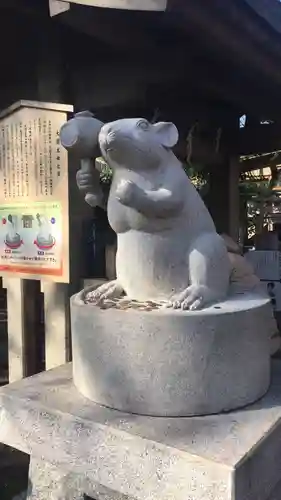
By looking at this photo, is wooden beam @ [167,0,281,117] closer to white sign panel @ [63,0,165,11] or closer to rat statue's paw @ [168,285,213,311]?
white sign panel @ [63,0,165,11]

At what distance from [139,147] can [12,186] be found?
3.89 ft

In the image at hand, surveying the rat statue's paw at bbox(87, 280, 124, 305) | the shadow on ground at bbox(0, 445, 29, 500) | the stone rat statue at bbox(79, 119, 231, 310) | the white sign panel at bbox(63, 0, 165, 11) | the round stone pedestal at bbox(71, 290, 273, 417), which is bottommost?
the shadow on ground at bbox(0, 445, 29, 500)

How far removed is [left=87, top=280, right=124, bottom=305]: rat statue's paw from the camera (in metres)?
1.80

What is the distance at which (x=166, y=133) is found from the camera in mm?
1696

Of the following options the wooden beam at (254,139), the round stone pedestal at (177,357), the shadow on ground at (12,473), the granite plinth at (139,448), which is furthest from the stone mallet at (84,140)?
the wooden beam at (254,139)

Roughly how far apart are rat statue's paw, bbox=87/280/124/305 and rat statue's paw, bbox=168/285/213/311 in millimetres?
281

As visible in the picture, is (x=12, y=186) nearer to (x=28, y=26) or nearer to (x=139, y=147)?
(x=28, y=26)

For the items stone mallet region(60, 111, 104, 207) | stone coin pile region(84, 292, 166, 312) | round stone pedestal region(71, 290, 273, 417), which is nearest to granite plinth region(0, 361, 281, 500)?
round stone pedestal region(71, 290, 273, 417)

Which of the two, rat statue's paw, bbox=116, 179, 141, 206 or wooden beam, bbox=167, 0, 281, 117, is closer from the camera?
rat statue's paw, bbox=116, 179, 141, 206

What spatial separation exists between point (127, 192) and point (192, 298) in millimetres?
Result: 434

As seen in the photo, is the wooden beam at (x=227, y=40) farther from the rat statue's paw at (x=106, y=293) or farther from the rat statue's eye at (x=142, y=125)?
the rat statue's paw at (x=106, y=293)

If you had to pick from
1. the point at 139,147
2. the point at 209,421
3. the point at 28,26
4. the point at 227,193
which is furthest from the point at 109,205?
the point at 227,193

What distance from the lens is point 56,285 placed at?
102 inches

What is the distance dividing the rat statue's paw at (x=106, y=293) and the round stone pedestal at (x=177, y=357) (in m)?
0.14
